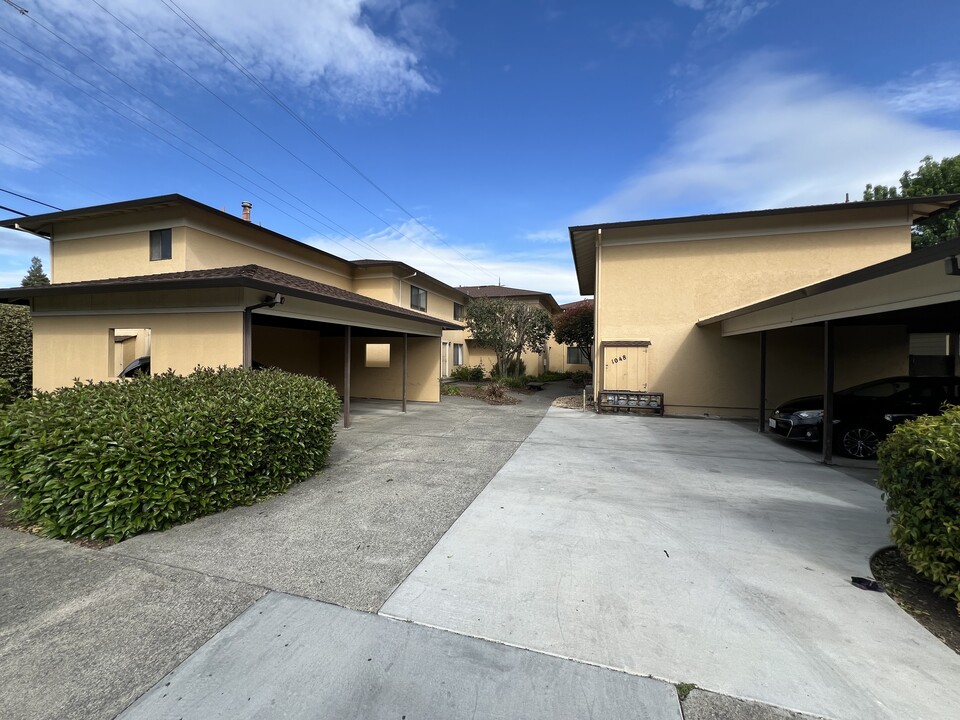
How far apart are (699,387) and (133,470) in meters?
13.2

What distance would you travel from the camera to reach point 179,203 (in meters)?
10.1

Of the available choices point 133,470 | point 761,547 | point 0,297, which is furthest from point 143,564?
point 0,297

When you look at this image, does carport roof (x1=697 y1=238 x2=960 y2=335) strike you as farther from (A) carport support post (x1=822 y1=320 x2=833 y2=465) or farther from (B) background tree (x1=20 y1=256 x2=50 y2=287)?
(B) background tree (x1=20 y1=256 x2=50 y2=287)

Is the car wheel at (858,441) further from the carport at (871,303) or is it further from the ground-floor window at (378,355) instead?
the ground-floor window at (378,355)

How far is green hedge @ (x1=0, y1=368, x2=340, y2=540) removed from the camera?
3.68 meters

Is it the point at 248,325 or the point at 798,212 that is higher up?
the point at 798,212

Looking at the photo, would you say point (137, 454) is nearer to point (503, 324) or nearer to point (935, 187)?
point (503, 324)

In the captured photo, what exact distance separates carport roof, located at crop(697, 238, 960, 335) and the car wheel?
2108 mm

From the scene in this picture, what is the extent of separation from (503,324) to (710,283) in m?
9.00

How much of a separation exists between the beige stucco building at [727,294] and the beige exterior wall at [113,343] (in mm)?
10337

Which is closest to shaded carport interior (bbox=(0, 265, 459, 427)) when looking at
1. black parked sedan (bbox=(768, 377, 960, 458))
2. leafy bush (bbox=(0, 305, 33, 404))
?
leafy bush (bbox=(0, 305, 33, 404))

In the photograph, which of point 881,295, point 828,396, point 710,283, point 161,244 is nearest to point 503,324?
point 710,283

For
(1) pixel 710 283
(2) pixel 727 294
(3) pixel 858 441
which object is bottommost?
(3) pixel 858 441

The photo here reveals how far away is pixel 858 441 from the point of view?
729 centimetres
